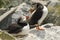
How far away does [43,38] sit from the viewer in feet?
22.0

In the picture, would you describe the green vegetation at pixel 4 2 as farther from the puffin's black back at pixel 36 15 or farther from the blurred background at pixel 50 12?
the puffin's black back at pixel 36 15

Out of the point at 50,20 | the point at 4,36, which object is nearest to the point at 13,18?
the point at 50,20

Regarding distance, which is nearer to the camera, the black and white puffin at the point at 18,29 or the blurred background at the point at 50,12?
the black and white puffin at the point at 18,29

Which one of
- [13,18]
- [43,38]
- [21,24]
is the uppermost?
[13,18]

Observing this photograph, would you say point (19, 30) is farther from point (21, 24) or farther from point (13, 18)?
point (13, 18)

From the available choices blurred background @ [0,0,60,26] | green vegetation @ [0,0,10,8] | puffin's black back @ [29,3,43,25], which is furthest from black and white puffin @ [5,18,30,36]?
green vegetation @ [0,0,10,8]

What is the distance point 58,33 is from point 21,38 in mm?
1016

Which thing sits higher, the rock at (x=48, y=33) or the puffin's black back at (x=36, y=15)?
the puffin's black back at (x=36, y=15)

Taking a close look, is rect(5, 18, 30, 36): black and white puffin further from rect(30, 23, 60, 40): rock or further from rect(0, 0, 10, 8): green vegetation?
rect(0, 0, 10, 8): green vegetation

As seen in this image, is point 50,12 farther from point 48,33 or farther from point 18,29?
point 18,29

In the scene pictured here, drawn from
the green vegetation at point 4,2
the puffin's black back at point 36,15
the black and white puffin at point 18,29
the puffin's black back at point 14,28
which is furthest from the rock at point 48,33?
the green vegetation at point 4,2

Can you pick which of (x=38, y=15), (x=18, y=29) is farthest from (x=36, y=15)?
(x=18, y=29)

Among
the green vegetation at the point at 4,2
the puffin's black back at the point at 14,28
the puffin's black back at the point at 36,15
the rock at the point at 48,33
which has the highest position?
the green vegetation at the point at 4,2

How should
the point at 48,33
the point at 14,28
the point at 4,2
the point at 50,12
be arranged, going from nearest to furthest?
1. the point at 14,28
2. the point at 48,33
3. the point at 50,12
4. the point at 4,2
